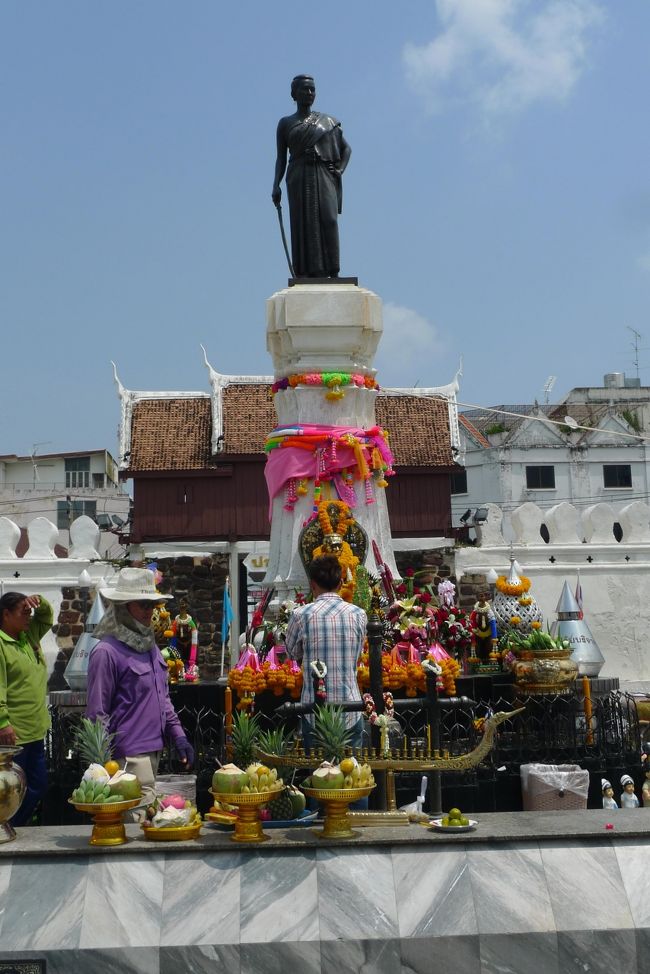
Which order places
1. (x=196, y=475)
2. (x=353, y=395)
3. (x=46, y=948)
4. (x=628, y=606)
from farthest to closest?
(x=196, y=475) → (x=628, y=606) → (x=353, y=395) → (x=46, y=948)

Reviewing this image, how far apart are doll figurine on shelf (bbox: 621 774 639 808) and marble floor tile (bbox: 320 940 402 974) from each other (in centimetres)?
480

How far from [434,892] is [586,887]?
66 cm

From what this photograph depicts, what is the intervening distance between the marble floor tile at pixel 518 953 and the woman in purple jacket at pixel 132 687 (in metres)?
2.17

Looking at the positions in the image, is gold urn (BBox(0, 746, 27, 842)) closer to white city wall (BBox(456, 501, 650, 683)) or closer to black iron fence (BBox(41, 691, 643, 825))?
black iron fence (BBox(41, 691, 643, 825))

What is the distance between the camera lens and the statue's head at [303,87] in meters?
12.8

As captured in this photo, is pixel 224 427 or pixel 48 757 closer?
pixel 48 757

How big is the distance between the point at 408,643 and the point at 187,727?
7.65ft

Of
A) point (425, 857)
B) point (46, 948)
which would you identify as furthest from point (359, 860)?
point (46, 948)

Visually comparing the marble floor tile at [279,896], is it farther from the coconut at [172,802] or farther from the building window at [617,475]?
the building window at [617,475]

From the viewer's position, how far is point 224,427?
27938mm

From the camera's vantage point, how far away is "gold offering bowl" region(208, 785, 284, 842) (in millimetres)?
5129

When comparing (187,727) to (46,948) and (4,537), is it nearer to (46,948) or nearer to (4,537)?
(46,948)

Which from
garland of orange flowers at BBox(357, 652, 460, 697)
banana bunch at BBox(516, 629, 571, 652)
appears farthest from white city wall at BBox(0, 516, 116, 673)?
banana bunch at BBox(516, 629, 571, 652)

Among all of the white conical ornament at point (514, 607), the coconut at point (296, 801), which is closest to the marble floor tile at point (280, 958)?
the coconut at point (296, 801)
